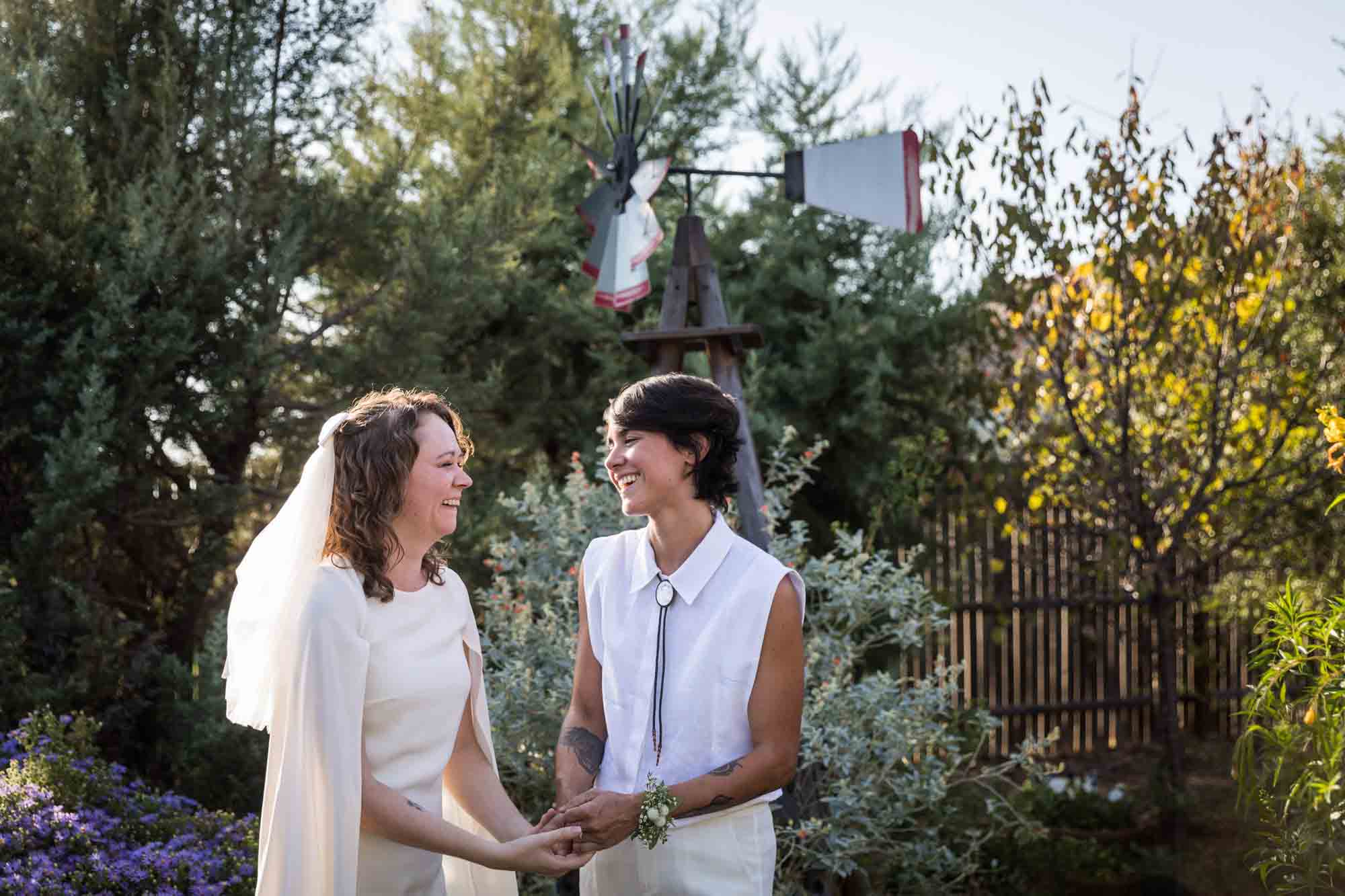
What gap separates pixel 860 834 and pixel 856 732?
357 mm

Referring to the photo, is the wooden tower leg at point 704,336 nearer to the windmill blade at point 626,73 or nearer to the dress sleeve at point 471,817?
the windmill blade at point 626,73

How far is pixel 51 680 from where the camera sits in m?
4.82

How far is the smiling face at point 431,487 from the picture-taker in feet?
7.16

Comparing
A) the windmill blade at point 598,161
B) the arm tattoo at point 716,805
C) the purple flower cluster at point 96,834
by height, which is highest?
the windmill blade at point 598,161

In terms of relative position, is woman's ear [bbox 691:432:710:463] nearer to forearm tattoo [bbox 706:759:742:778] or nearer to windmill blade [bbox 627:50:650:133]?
forearm tattoo [bbox 706:759:742:778]

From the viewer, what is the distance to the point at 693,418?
2.22 m

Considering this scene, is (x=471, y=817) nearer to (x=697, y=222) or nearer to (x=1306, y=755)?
(x=1306, y=755)

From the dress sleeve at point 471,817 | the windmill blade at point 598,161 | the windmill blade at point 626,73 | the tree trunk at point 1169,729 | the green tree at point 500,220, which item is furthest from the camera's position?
the green tree at point 500,220

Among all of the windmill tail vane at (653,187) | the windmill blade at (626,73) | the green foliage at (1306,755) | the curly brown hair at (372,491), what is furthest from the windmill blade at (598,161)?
the green foliage at (1306,755)

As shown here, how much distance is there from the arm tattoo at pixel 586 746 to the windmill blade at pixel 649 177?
7.69 feet

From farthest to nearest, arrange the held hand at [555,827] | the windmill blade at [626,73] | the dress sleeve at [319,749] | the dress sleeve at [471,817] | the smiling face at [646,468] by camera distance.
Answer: the windmill blade at [626,73], the dress sleeve at [471,817], the smiling face at [646,468], the held hand at [555,827], the dress sleeve at [319,749]

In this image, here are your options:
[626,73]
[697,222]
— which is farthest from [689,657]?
[626,73]

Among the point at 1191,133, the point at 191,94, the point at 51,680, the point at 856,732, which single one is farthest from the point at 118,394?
the point at 1191,133

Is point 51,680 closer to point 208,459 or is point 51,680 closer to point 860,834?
point 208,459
